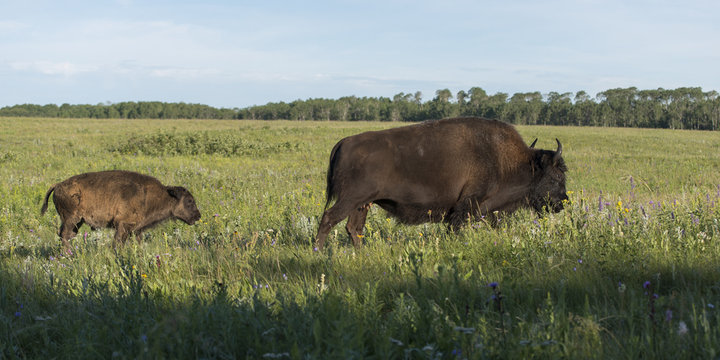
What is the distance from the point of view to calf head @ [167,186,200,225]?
7.89 meters

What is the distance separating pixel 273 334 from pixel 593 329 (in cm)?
164

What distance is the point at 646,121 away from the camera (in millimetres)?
115312

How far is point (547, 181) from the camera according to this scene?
702cm

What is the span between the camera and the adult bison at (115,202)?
→ 700 cm

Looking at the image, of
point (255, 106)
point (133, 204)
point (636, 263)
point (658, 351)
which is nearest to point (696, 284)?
point (636, 263)

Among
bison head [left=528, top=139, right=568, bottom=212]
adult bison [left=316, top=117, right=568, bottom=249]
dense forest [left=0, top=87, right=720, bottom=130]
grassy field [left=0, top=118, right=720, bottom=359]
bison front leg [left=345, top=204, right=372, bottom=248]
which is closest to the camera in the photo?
grassy field [left=0, top=118, right=720, bottom=359]

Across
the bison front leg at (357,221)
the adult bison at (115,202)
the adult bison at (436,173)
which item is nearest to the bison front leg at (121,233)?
the adult bison at (115,202)

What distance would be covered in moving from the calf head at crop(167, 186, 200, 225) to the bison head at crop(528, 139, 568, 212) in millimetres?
5082

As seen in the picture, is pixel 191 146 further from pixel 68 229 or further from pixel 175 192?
pixel 68 229

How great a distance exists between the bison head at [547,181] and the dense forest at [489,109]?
361ft

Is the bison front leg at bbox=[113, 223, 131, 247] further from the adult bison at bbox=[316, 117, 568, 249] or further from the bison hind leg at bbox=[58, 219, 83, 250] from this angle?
the adult bison at bbox=[316, 117, 568, 249]

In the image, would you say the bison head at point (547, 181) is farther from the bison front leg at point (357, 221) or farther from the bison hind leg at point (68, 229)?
the bison hind leg at point (68, 229)

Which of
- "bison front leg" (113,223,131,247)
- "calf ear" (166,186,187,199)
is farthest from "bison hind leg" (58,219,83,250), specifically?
"calf ear" (166,186,187,199)

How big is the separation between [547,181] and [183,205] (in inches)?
213
